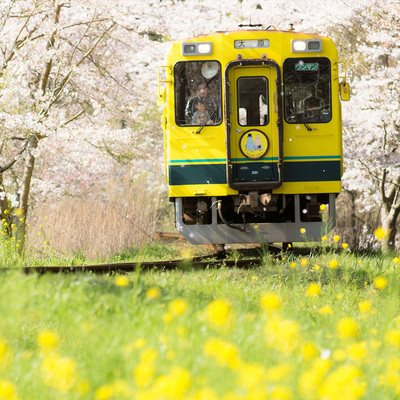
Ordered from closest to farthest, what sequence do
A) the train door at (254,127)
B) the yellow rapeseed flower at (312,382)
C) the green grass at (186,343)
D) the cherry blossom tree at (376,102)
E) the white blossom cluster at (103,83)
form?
1. the yellow rapeseed flower at (312,382)
2. the green grass at (186,343)
3. the train door at (254,127)
4. the white blossom cluster at (103,83)
5. the cherry blossom tree at (376,102)

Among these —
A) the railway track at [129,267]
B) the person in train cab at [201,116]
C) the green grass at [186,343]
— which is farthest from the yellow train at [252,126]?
the green grass at [186,343]

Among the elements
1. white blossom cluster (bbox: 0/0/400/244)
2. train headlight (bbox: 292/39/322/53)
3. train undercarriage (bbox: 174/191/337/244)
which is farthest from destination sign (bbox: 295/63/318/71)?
white blossom cluster (bbox: 0/0/400/244)

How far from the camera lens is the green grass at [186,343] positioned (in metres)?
2.03

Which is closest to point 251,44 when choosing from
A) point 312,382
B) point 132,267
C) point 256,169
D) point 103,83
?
point 256,169

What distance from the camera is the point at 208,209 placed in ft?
27.9

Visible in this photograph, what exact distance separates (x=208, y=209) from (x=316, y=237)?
4.92ft

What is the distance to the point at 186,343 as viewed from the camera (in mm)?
2662

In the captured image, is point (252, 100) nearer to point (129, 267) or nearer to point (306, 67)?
point (306, 67)

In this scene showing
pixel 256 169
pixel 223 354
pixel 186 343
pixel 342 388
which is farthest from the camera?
pixel 256 169

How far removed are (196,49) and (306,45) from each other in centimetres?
148

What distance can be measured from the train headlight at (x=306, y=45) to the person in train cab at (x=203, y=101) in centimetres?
126

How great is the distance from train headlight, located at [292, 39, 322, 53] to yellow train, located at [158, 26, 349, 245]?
→ 0.01 meters

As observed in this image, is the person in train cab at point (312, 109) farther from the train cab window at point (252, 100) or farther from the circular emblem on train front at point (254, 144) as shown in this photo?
the circular emblem on train front at point (254, 144)

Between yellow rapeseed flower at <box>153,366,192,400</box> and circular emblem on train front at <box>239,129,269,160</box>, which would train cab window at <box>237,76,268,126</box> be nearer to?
circular emblem on train front at <box>239,129,269,160</box>
